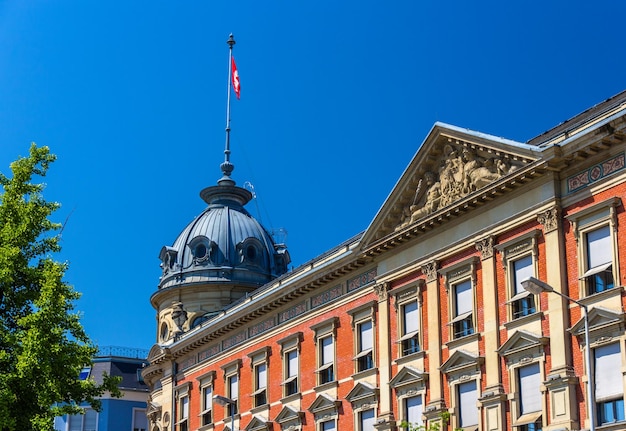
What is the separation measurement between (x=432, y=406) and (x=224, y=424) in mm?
18820

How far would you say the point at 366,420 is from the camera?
144 ft

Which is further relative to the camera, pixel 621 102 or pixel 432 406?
pixel 432 406

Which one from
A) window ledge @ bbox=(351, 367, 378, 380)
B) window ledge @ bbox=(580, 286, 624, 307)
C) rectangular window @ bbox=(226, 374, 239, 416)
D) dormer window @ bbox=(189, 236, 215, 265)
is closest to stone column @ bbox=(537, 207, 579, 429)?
window ledge @ bbox=(580, 286, 624, 307)

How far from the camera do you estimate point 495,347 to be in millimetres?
36875

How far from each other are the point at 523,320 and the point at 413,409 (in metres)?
7.07

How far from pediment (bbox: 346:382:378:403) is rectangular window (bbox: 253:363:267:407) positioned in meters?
8.32

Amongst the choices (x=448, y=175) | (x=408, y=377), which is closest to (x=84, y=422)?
(x=408, y=377)

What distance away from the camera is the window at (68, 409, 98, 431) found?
Answer: 83.8 metres

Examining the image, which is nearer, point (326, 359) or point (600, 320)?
point (600, 320)

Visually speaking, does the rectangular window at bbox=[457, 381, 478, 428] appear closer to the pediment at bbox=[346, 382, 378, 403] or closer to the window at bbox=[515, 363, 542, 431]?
the window at bbox=[515, 363, 542, 431]

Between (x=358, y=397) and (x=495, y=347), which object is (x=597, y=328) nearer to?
(x=495, y=347)

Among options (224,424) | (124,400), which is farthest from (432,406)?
(124,400)

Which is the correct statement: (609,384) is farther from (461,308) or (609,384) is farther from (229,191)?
(229,191)

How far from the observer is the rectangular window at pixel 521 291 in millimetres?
36062
